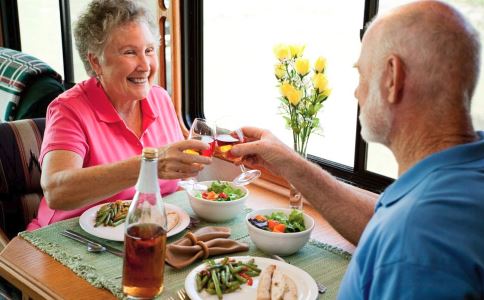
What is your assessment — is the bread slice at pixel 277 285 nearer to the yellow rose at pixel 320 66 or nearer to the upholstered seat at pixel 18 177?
the yellow rose at pixel 320 66

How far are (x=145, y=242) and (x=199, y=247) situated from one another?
0.25 meters

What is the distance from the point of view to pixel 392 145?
1.15 metres

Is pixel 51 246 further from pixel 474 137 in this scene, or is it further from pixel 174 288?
pixel 474 137

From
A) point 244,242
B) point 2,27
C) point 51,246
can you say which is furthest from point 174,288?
point 2,27

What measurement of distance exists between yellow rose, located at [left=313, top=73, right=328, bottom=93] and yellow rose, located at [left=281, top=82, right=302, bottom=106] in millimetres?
67

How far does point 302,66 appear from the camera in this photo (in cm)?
187

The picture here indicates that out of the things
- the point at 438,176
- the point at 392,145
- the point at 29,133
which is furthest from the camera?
the point at 29,133

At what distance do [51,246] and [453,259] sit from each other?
1.14m

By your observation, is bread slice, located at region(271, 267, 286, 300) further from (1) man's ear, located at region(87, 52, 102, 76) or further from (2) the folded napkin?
(1) man's ear, located at region(87, 52, 102, 76)

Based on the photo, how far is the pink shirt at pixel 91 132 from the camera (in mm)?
1853

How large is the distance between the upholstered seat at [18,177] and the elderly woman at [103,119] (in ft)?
0.50

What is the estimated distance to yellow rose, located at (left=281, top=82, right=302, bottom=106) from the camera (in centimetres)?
185

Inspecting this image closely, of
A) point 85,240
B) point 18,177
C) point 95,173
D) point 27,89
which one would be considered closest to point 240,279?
point 85,240

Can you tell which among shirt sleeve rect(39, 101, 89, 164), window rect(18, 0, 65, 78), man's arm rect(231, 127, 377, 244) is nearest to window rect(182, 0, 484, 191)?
man's arm rect(231, 127, 377, 244)
